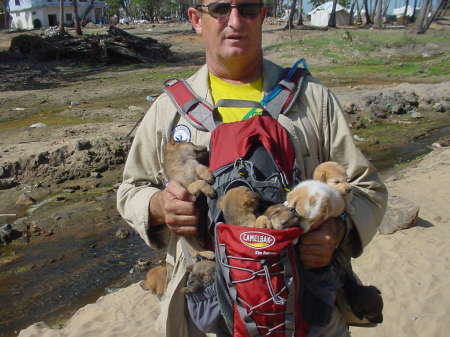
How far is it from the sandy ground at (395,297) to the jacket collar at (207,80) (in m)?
3.64

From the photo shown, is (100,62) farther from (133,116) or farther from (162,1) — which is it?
(162,1)

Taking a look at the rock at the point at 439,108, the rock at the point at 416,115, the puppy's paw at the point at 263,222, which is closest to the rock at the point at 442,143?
the rock at the point at 416,115

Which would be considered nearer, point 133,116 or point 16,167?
point 16,167

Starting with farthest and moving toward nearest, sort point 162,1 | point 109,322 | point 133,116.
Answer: point 162,1, point 133,116, point 109,322

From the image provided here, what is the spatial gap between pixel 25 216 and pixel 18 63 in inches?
799

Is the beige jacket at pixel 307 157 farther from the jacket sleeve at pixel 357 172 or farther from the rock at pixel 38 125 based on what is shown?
the rock at pixel 38 125

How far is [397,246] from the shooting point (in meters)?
7.04

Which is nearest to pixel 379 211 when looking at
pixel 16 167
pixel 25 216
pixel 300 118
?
pixel 300 118

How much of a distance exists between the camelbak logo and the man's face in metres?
0.98

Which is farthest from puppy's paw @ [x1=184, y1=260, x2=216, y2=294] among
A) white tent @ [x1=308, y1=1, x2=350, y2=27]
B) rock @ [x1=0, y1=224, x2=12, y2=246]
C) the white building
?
the white building

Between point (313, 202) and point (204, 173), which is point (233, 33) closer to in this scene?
point (204, 173)

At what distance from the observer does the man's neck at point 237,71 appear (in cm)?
247

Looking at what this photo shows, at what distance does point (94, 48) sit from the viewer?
2788 cm

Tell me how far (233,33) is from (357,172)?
3.07 feet
